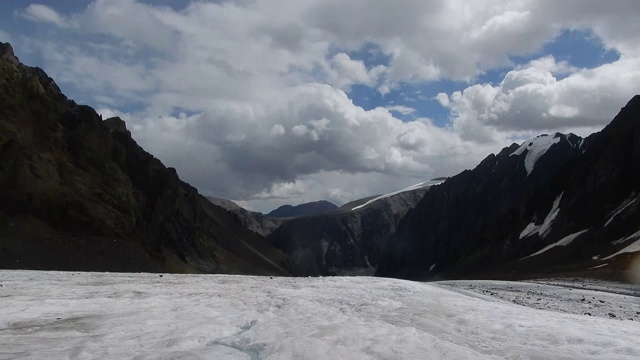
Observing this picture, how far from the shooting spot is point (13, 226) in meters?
81.0

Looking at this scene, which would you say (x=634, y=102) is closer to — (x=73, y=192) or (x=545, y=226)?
(x=545, y=226)

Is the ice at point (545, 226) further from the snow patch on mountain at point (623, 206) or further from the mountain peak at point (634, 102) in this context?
the mountain peak at point (634, 102)

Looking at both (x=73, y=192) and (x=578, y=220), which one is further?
(x=578, y=220)

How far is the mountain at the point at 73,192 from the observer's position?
81.9m

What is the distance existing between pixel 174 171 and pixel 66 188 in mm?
62060

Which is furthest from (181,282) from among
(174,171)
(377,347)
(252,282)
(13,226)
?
(174,171)

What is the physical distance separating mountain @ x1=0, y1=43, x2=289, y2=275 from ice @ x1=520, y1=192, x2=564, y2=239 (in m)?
86.5

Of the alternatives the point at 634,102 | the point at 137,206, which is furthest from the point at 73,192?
the point at 634,102

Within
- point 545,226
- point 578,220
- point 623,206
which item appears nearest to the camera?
point 623,206

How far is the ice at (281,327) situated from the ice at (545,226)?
416ft

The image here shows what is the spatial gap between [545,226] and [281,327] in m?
139

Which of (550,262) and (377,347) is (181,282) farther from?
(550,262)

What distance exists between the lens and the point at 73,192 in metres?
95.8

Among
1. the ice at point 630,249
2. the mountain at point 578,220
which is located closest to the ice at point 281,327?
the mountain at point 578,220
